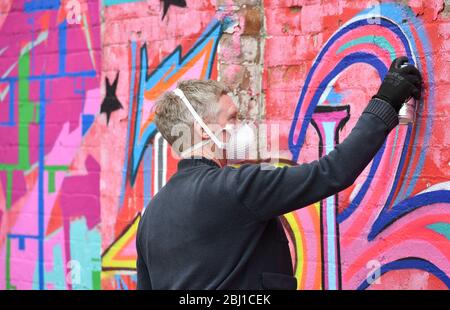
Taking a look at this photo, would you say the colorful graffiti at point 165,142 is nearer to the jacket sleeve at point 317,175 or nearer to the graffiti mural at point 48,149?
the graffiti mural at point 48,149

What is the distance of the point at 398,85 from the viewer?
107 inches

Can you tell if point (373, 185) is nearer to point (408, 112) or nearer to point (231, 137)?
point (408, 112)

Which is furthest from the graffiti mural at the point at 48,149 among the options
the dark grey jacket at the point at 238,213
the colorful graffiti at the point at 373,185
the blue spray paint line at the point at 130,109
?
the dark grey jacket at the point at 238,213

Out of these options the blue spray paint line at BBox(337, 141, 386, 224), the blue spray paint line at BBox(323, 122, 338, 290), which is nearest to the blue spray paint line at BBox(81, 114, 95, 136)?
the blue spray paint line at BBox(323, 122, 338, 290)

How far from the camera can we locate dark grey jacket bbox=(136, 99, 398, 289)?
2578 mm

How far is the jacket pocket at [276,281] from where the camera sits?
2.75 m

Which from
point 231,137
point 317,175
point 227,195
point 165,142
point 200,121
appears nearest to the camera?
point 317,175

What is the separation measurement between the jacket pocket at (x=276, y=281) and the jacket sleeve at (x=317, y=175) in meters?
0.25

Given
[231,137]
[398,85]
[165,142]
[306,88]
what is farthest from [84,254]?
[398,85]

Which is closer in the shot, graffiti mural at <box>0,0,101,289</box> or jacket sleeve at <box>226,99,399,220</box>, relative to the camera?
jacket sleeve at <box>226,99,399,220</box>

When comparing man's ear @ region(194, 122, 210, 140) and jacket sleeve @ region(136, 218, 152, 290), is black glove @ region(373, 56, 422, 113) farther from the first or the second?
jacket sleeve @ region(136, 218, 152, 290)

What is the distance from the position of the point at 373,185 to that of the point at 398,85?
1165mm

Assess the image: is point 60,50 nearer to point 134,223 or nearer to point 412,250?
point 134,223
